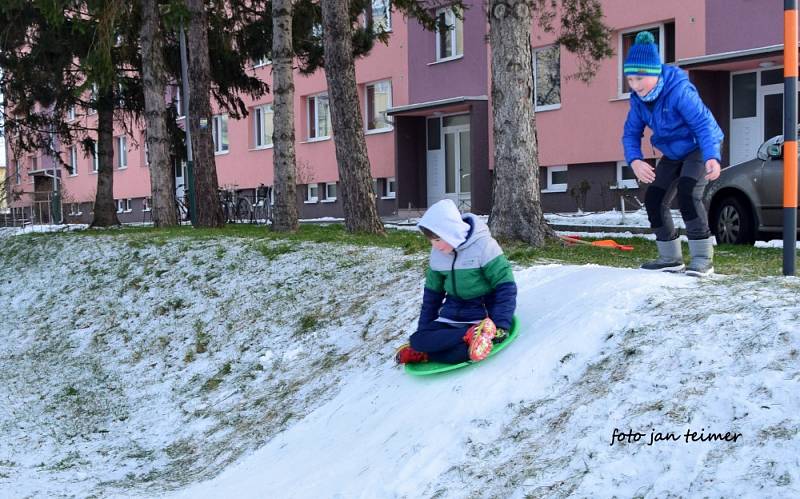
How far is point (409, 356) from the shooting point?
22.6 ft

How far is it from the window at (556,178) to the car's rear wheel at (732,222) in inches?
544

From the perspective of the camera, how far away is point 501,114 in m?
11.5

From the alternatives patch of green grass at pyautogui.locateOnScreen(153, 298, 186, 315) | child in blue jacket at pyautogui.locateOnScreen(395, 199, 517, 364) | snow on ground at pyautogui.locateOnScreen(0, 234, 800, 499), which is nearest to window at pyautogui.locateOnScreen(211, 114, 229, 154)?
snow on ground at pyautogui.locateOnScreen(0, 234, 800, 499)

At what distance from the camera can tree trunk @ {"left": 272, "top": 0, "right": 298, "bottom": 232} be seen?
628 inches

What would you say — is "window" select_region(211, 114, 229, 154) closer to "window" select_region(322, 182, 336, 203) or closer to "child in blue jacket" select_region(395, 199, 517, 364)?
"window" select_region(322, 182, 336, 203)

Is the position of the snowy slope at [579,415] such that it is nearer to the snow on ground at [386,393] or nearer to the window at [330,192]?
the snow on ground at [386,393]

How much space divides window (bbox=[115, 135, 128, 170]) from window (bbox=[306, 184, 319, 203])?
1724 cm

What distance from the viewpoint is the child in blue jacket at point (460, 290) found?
639 cm

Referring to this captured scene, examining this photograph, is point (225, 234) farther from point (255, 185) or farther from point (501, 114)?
point (255, 185)

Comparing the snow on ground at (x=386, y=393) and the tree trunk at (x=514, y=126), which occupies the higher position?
the tree trunk at (x=514, y=126)

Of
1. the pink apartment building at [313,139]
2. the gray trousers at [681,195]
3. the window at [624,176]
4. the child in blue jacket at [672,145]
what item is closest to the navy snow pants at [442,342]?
the child in blue jacket at [672,145]

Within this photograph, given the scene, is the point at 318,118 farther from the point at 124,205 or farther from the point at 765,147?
the point at 765,147

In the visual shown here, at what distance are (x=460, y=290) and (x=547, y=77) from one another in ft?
72.6

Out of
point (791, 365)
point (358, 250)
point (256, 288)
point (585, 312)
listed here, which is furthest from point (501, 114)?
point (791, 365)
